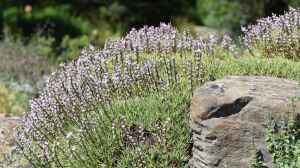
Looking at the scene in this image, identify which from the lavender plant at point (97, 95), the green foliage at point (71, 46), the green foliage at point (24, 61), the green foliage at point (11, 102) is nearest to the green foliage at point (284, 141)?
the lavender plant at point (97, 95)

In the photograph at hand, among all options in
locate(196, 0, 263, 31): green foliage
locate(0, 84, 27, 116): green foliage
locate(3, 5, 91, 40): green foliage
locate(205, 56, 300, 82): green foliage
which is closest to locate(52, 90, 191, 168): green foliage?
locate(205, 56, 300, 82): green foliage

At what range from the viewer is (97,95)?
5.28 metres

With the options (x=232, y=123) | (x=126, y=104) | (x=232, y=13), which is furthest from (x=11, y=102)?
(x=232, y=13)

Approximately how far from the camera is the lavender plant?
4934 mm

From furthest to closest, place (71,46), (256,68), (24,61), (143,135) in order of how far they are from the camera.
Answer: (71,46)
(24,61)
(256,68)
(143,135)

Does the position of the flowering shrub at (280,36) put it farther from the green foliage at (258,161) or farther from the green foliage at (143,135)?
the green foliage at (258,161)

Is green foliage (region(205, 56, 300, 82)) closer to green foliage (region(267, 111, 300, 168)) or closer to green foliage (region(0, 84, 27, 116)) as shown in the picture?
green foliage (region(267, 111, 300, 168))

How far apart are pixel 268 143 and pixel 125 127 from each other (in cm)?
96

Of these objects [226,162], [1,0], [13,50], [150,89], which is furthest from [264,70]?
[1,0]

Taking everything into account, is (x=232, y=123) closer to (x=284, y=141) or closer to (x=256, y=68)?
(x=284, y=141)

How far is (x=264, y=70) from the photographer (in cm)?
→ 555

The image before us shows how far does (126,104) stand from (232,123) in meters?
0.94

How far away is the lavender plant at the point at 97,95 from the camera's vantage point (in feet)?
16.2

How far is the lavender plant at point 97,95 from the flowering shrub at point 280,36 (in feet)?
1.62
